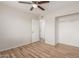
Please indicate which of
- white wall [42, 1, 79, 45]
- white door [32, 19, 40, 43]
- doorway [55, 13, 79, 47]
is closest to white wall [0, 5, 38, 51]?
white door [32, 19, 40, 43]

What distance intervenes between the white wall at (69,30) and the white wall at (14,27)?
8.28 ft

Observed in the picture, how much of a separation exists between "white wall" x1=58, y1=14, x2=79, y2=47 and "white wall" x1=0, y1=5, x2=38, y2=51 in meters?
2.52

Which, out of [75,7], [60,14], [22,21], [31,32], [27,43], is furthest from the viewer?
[31,32]

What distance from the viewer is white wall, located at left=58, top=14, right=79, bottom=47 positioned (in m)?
4.21

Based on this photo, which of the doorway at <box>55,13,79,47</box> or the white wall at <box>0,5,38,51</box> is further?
the doorway at <box>55,13,79,47</box>

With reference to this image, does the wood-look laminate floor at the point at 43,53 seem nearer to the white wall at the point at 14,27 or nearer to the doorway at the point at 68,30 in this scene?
the white wall at the point at 14,27

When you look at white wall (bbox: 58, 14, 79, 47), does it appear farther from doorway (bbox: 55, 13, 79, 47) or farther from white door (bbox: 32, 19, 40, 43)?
white door (bbox: 32, 19, 40, 43)

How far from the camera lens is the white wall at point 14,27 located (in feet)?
12.3

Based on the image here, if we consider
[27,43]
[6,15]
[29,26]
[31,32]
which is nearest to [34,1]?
[6,15]

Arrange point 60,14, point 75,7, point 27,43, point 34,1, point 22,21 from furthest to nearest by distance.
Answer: point 27,43
point 22,21
point 60,14
point 75,7
point 34,1

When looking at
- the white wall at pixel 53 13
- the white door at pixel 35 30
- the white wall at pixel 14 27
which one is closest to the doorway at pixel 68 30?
the white wall at pixel 53 13

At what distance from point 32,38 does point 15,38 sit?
163 centimetres

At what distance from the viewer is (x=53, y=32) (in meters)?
4.80

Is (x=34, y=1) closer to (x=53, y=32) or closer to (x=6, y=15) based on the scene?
(x=6, y=15)
